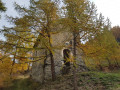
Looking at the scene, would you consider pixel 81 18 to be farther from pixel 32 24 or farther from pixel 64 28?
pixel 32 24

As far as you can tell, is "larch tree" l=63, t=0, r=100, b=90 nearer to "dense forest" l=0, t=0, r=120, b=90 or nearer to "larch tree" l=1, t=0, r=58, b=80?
"dense forest" l=0, t=0, r=120, b=90

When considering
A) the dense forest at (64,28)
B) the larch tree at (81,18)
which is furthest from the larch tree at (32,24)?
the larch tree at (81,18)

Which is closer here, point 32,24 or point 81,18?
point 81,18

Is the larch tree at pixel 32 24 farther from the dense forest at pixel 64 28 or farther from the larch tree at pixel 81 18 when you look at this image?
A: the larch tree at pixel 81 18

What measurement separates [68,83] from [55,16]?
496cm

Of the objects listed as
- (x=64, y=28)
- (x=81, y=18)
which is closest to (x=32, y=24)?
(x=64, y=28)

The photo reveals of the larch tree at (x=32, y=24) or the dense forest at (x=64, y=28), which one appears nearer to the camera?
the dense forest at (x=64, y=28)

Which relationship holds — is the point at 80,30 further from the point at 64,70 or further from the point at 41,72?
the point at 41,72

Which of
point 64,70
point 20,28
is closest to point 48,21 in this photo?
point 20,28

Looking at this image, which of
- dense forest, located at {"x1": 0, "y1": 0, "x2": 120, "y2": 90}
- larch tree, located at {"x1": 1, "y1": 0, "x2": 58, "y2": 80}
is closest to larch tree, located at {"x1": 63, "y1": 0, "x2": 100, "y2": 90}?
dense forest, located at {"x1": 0, "y1": 0, "x2": 120, "y2": 90}

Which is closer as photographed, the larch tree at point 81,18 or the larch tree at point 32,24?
the larch tree at point 81,18

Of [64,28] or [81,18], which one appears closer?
[81,18]

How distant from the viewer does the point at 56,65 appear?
28.3ft

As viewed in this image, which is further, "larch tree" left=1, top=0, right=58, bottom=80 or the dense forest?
"larch tree" left=1, top=0, right=58, bottom=80
